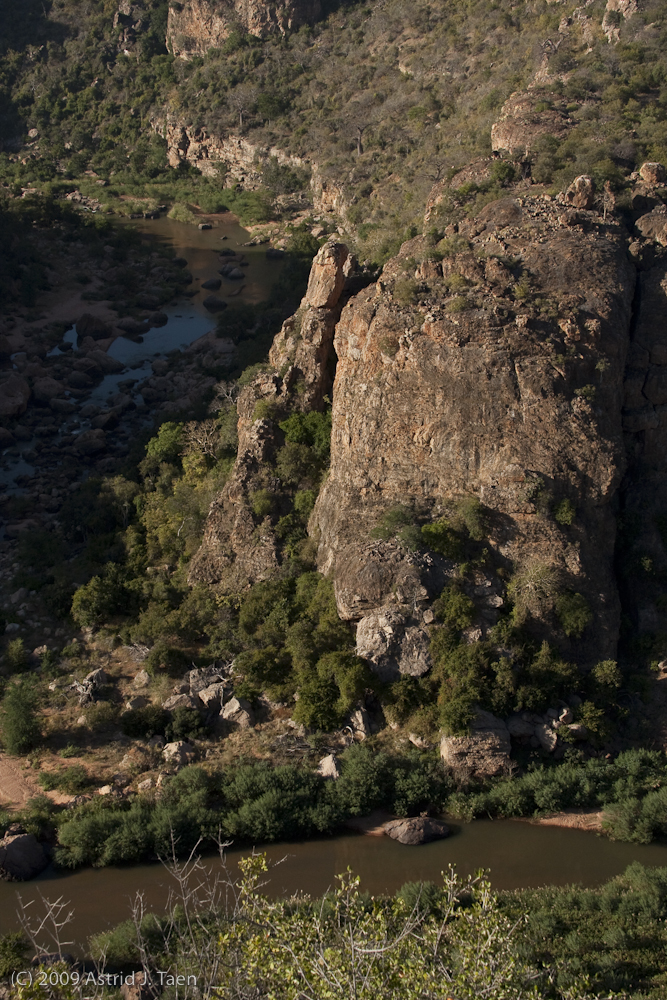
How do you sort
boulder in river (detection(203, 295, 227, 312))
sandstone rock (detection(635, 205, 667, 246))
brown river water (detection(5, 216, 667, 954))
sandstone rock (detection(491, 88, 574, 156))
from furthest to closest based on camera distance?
boulder in river (detection(203, 295, 227, 312)) → sandstone rock (detection(491, 88, 574, 156)) → sandstone rock (detection(635, 205, 667, 246)) → brown river water (detection(5, 216, 667, 954))

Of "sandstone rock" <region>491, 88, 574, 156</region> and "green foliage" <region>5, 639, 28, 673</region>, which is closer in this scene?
"green foliage" <region>5, 639, 28, 673</region>

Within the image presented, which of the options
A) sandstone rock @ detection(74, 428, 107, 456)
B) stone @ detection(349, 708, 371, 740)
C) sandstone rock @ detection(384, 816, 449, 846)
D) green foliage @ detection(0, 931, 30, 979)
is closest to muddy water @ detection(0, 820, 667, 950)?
sandstone rock @ detection(384, 816, 449, 846)

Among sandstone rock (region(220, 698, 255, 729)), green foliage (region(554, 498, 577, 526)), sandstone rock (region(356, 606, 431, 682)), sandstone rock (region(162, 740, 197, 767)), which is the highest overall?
green foliage (region(554, 498, 577, 526))

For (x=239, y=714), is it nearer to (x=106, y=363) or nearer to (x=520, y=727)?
(x=520, y=727)

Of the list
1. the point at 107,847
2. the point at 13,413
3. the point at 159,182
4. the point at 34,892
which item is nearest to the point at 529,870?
the point at 107,847

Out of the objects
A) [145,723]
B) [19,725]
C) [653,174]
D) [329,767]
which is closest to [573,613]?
[329,767]

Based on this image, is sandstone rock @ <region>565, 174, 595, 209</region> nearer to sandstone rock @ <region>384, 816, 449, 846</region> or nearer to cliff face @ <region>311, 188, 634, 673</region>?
cliff face @ <region>311, 188, 634, 673</region>
